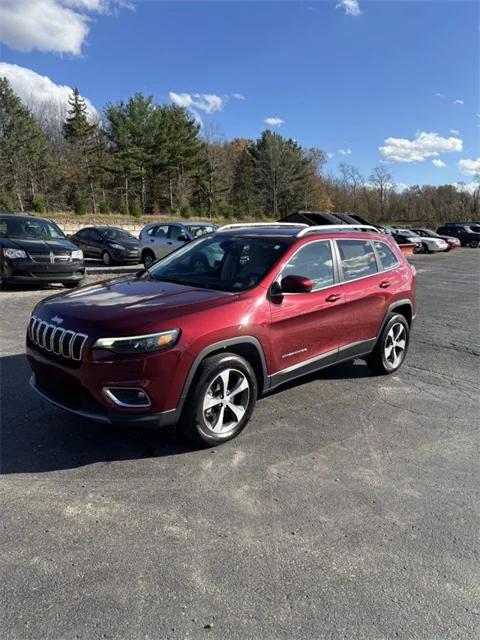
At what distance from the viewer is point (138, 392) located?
3.25 meters

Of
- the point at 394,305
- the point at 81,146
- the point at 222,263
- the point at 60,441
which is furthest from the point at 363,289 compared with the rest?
the point at 81,146

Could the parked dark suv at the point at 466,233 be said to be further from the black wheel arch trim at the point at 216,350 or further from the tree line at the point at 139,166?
the black wheel arch trim at the point at 216,350

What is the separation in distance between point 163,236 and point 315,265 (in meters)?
11.5

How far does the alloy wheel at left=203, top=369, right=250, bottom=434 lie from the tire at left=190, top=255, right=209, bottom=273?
128 centimetres

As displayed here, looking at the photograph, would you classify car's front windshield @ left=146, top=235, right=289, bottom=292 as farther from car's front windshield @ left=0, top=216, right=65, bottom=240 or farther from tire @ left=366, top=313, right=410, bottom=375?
car's front windshield @ left=0, top=216, right=65, bottom=240

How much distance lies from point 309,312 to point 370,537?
6.58ft

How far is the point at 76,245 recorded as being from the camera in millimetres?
13422

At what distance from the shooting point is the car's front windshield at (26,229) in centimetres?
1025

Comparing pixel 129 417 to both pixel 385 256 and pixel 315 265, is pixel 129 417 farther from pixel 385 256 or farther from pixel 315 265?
pixel 385 256

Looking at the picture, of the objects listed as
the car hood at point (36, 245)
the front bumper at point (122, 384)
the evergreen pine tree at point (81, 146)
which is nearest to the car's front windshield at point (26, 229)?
the car hood at point (36, 245)

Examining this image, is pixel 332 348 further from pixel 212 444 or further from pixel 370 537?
pixel 370 537

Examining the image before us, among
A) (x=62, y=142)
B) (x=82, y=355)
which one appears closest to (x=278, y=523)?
(x=82, y=355)

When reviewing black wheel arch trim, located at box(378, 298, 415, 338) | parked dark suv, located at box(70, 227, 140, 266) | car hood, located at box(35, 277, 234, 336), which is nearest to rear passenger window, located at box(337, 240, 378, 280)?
black wheel arch trim, located at box(378, 298, 415, 338)

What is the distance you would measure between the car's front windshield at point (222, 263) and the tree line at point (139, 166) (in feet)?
97.3
